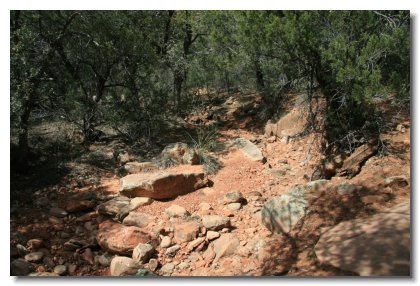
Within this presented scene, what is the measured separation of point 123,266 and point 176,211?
0.98 metres

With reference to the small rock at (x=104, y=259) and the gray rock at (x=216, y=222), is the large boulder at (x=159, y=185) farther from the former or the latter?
the small rock at (x=104, y=259)

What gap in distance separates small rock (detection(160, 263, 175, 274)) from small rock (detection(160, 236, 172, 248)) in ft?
0.79

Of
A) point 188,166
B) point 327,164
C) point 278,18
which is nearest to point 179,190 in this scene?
point 188,166

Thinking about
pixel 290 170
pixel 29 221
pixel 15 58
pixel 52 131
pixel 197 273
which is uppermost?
pixel 15 58

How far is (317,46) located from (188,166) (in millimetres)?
2294

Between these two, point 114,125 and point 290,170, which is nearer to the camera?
point 290,170

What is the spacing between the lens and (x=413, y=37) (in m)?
3.38

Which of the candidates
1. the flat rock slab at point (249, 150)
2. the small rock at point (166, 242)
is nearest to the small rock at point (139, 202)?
the small rock at point (166, 242)

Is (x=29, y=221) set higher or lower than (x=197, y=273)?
higher

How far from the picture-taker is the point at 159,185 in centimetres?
437

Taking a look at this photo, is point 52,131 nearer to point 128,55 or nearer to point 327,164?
point 128,55

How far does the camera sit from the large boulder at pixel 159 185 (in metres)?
4.34

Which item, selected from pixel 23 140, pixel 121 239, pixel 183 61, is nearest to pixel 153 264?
pixel 121 239

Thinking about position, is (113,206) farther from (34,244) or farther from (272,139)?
(272,139)
